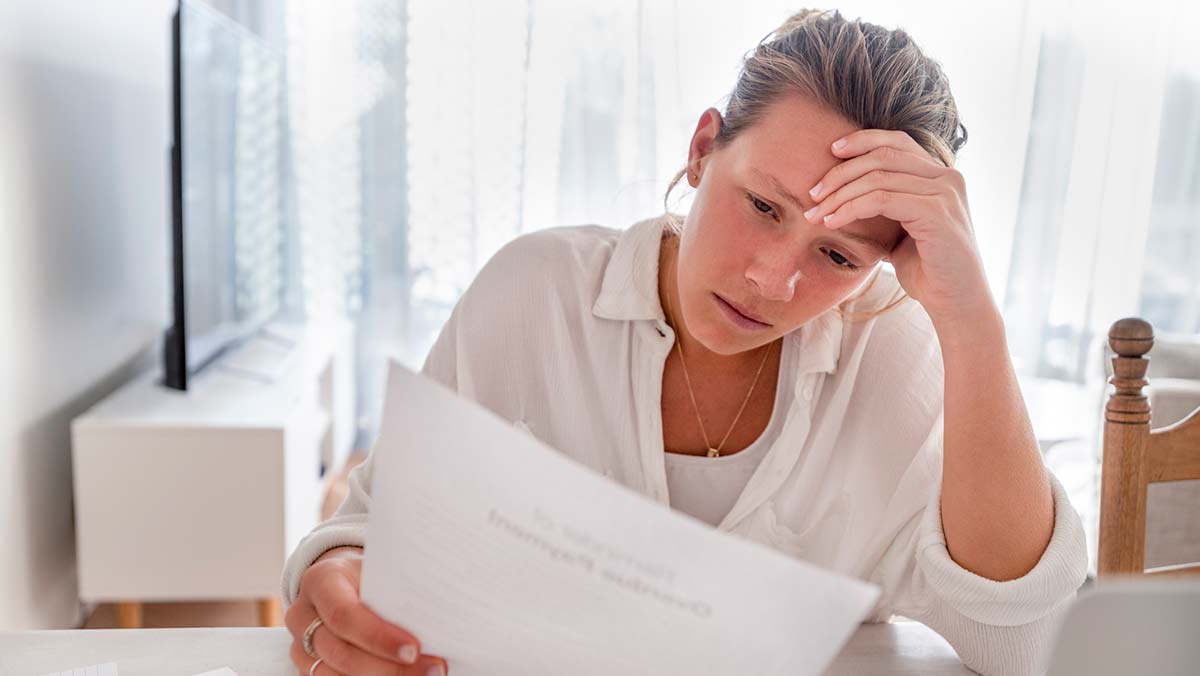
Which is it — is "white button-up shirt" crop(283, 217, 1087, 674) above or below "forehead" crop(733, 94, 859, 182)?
below

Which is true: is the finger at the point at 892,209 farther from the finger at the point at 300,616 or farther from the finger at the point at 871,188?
the finger at the point at 300,616

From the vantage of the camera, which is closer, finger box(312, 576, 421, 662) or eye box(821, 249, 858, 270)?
finger box(312, 576, 421, 662)

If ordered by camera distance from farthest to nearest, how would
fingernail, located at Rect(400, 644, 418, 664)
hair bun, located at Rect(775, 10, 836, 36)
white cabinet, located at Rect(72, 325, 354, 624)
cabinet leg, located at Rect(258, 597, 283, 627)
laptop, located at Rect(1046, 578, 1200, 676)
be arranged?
cabinet leg, located at Rect(258, 597, 283, 627), white cabinet, located at Rect(72, 325, 354, 624), hair bun, located at Rect(775, 10, 836, 36), fingernail, located at Rect(400, 644, 418, 664), laptop, located at Rect(1046, 578, 1200, 676)

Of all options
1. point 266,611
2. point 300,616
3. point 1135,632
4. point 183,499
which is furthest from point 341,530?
point 266,611

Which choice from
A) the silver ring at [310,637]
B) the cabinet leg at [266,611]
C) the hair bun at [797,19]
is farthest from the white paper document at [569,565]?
the cabinet leg at [266,611]

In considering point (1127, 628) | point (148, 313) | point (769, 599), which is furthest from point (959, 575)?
point (148, 313)

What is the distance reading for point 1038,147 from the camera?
379cm

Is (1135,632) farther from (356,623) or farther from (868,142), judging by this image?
(868,142)

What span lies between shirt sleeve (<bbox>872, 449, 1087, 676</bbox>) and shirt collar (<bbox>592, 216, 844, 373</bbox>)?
23 centimetres

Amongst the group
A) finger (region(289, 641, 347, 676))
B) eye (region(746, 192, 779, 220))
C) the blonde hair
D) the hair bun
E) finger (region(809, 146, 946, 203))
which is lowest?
finger (region(289, 641, 347, 676))

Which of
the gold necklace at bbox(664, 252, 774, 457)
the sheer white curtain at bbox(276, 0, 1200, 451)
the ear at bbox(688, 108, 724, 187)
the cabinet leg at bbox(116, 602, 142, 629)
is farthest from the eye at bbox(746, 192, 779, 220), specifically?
the sheer white curtain at bbox(276, 0, 1200, 451)

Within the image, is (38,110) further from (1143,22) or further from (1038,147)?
(1143,22)

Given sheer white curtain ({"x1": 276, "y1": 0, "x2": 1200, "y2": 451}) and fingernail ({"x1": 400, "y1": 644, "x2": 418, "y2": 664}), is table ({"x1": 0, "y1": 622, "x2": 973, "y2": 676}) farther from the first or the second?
sheer white curtain ({"x1": 276, "y1": 0, "x2": 1200, "y2": 451})

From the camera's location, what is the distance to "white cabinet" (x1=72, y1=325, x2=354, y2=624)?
221cm
